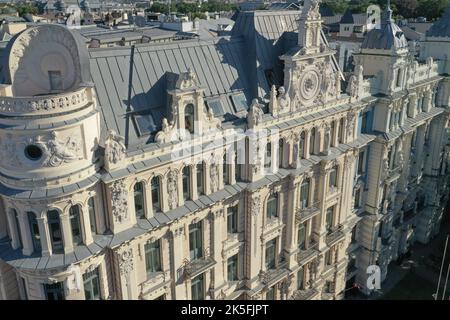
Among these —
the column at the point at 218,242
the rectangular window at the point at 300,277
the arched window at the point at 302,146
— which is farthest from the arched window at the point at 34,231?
the rectangular window at the point at 300,277

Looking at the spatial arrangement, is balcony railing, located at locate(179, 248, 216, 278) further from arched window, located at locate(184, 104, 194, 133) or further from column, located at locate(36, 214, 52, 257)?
column, located at locate(36, 214, 52, 257)

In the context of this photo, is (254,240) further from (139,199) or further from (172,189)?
(139,199)

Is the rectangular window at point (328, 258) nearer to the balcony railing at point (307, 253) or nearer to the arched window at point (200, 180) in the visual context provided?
the balcony railing at point (307, 253)

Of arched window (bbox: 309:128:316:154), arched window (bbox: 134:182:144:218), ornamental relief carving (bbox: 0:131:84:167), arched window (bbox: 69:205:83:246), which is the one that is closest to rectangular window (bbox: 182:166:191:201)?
arched window (bbox: 134:182:144:218)
